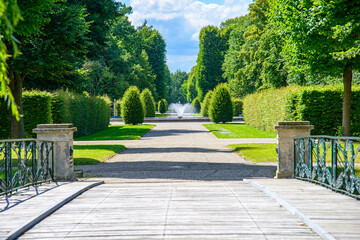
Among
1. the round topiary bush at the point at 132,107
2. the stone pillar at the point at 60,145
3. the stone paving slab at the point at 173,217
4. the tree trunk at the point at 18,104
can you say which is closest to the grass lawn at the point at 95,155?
the tree trunk at the point at 18,104

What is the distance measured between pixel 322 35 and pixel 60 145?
13060mm

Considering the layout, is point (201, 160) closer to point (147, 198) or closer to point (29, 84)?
point (147, 198)

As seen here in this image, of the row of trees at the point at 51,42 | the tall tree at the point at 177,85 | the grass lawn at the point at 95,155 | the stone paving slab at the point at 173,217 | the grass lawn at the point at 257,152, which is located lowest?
the grass lawn at the point at 95,155

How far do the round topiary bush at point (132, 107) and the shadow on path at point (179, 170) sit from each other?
82.7 feet

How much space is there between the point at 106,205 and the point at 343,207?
360 cm

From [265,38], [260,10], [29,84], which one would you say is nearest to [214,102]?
[265,38]

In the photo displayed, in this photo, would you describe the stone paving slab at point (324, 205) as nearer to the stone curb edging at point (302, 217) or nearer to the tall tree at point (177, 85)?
the stone curb edging at point (302, 217)

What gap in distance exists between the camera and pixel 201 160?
43.3ft

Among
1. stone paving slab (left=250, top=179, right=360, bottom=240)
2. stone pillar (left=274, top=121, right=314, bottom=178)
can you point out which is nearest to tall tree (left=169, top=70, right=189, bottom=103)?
stone pillar (left=274, top=121, right=314, bottom=178)

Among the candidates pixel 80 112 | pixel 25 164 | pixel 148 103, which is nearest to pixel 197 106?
pixel 148 103

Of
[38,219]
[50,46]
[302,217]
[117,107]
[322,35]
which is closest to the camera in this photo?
[302,217]

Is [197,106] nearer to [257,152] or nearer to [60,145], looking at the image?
[257,152]

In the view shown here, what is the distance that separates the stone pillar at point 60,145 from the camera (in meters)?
8.97

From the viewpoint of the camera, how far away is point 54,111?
21.6 meters
